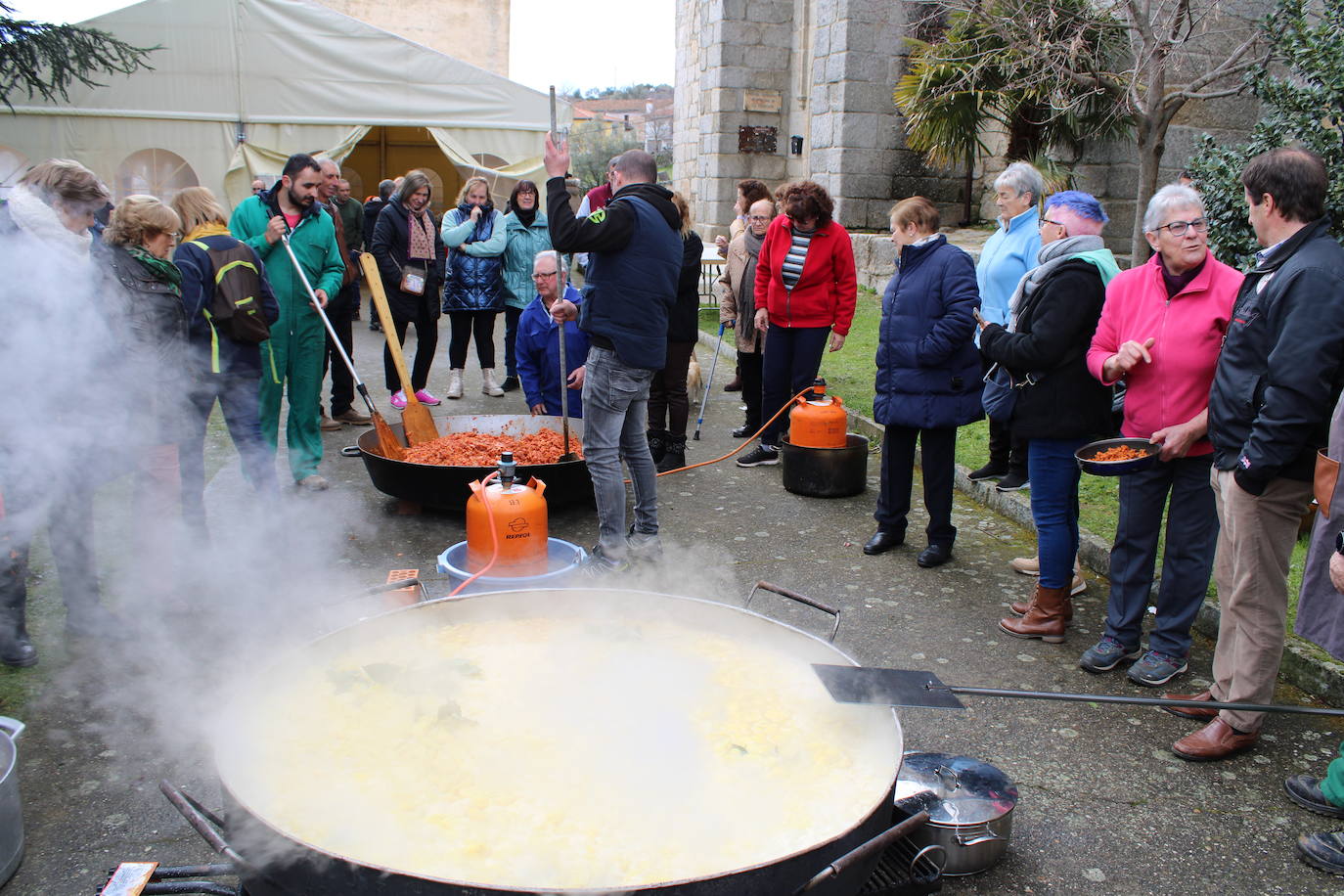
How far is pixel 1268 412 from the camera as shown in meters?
3.15

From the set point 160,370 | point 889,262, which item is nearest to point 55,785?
point 160,370

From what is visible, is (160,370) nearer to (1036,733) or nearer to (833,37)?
(1036,733)

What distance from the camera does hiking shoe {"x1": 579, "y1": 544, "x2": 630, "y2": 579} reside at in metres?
4.77

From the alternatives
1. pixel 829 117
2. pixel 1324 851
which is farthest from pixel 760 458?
pixel 829 117

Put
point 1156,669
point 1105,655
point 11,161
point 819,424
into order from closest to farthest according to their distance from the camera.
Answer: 1. point 1156,669
2. point 1105,655
3. point 819,424
4. point 11,161

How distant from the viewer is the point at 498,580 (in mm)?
4328

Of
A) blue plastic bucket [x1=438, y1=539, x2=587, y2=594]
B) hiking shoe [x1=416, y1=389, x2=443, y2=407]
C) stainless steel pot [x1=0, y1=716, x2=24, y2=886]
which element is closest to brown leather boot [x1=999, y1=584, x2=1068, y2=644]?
blue plastic bucket [x1=438, y1=539, x2=587, y2=594]

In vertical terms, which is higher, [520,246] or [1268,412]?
[520,246]

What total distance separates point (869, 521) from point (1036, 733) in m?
2.55

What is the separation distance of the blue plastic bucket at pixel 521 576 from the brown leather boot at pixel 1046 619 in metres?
2.08

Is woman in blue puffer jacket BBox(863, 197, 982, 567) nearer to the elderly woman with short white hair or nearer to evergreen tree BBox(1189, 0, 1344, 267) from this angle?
the elderly woman with short white hair

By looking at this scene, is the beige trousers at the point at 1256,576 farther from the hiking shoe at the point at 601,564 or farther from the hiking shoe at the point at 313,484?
the hiking shoe at the point at 313,484

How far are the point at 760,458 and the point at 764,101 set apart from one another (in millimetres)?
13377

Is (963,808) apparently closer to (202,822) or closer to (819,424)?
(202,822)
